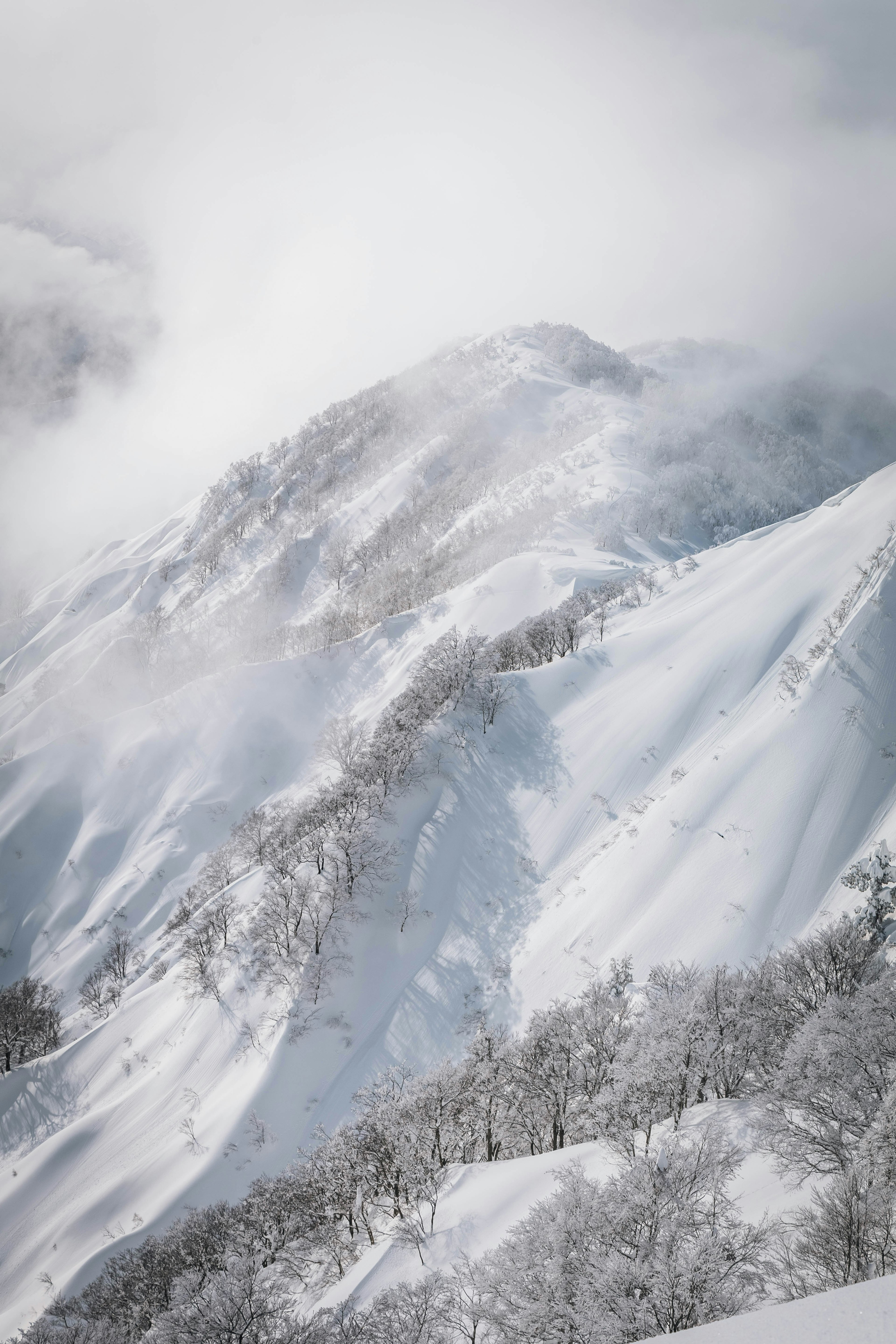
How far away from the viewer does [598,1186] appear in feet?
60.0

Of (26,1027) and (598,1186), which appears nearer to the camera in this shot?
(598,1186)

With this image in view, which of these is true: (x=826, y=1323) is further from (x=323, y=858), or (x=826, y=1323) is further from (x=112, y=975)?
(x=112, y=975)

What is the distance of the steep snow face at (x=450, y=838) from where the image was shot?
33250 millimetres

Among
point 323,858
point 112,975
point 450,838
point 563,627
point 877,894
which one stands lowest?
point 877,894

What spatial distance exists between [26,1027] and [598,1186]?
55145mm

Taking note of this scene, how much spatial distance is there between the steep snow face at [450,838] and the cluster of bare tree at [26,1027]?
224 centimetres

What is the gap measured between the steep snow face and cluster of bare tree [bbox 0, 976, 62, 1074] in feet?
7.35

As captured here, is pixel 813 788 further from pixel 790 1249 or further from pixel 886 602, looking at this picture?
pixel 790 1249

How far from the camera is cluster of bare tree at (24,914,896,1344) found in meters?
13.7

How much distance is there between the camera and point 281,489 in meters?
171

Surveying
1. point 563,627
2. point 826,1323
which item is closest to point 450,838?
point 563,627

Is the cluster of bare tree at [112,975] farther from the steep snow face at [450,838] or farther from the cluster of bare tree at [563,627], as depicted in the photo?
the cluster of bare tree at [563,627]

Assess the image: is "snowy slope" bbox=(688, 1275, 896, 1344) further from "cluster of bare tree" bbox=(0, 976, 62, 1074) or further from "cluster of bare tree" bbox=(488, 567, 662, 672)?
"cluster of bare tree" bbox=(0, 976, 62, 1074)

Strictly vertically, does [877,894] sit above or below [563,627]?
below
